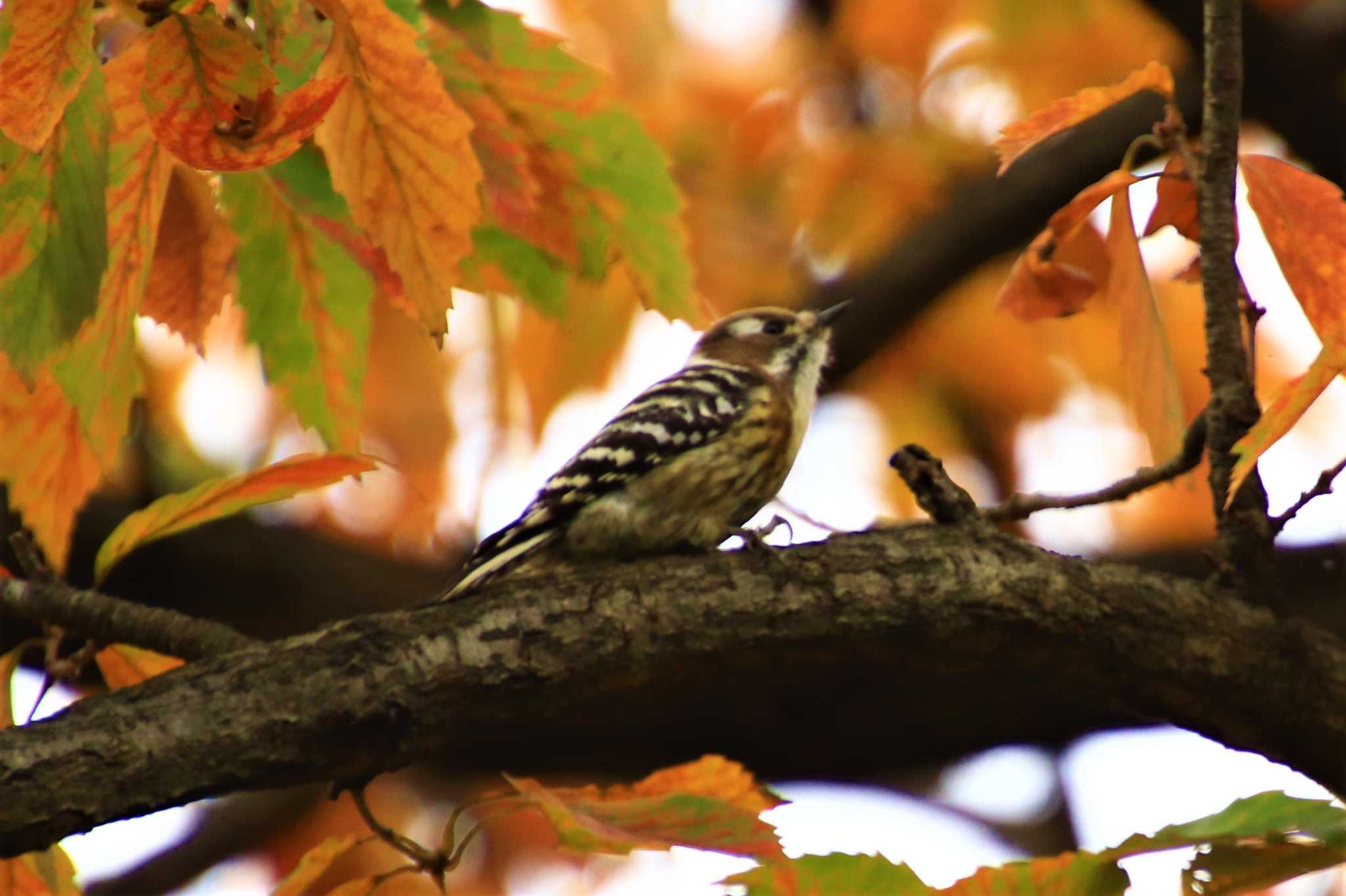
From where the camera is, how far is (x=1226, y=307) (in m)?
2.84

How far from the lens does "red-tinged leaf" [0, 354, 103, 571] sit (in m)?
2.52

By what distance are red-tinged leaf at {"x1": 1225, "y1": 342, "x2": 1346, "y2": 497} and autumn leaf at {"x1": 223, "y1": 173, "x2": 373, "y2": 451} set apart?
1.55m

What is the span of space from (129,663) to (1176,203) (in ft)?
7.69

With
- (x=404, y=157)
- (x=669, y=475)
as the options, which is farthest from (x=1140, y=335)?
(x=669, y=475)

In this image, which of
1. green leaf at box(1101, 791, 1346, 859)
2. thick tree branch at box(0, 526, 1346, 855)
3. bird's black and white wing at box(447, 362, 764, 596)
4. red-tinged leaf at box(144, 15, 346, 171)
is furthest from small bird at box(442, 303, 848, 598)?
red-tinged leaf at box(144, 15, 346, 171)

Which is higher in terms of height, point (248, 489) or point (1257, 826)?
point (248, 489)

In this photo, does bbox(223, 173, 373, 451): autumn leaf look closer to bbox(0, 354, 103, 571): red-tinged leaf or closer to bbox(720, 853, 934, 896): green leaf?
Result: bbox(0, 354, 103, 571): red-tinged leaf

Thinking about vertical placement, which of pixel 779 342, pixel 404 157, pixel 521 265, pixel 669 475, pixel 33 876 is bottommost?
pixel 33 876

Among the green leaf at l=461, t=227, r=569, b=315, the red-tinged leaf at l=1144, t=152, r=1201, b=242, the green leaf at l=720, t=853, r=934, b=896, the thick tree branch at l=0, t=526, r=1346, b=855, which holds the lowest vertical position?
the green leaf at l=720, t=853, r=934, b=896

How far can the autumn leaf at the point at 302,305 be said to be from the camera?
2.65m

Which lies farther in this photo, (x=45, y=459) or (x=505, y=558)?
(x=505, y=558)

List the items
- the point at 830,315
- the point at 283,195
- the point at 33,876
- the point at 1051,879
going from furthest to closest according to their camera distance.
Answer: the point at 830,315, the point at 283,195, the point at 33,876, the point at 1051,879

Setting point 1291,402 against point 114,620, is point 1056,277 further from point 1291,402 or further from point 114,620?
point 114,620

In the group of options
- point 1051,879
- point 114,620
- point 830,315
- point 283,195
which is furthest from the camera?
point 830,315
